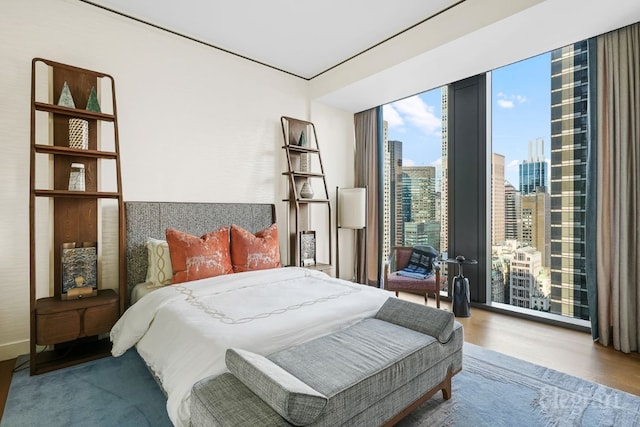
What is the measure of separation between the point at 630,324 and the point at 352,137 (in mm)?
3716

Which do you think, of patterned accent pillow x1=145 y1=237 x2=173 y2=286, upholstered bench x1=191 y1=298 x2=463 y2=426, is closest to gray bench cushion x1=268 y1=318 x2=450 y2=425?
upholstered bench x1=191 y1=298 x2=463 y2=426

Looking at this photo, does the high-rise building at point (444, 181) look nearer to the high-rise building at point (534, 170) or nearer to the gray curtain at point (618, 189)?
the high-rise building at point (534, 170)

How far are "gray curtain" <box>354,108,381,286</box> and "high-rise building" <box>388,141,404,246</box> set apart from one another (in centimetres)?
25

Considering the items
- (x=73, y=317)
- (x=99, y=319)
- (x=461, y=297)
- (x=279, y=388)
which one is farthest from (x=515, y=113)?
(x=73, y=317)

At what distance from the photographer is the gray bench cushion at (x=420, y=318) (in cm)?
185

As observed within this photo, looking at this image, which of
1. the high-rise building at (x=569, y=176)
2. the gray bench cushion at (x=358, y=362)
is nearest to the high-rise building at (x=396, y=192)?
the high-rise building at (x=569, y=176)

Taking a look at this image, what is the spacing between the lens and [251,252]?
309 centimetres

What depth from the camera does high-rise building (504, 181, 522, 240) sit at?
11.6 ft

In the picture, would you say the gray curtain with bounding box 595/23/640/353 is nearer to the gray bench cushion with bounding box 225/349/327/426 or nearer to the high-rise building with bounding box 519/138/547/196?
the high-rise building with bounding box 519/138/547/196

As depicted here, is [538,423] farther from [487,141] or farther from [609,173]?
[487,141]

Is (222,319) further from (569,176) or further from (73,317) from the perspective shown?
(569,176)

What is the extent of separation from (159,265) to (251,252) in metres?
0.79

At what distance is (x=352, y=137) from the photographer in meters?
4.95

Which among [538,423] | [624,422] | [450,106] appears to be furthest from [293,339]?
[450,106]
